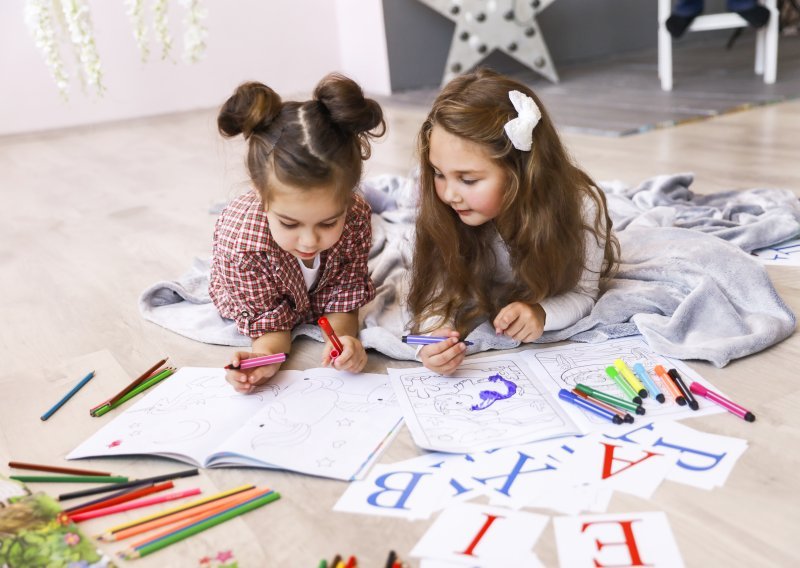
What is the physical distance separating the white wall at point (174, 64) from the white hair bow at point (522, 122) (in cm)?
306

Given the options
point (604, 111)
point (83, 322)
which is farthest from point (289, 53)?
point (83, 322)

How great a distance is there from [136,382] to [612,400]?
700 mm

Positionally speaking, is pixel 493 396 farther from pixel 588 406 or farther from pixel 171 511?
A: pixel 171 511

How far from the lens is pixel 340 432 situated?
1020mm

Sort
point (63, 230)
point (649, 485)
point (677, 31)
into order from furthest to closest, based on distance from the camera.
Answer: point (677, 31)
point (63, 230)
point (649, 485)

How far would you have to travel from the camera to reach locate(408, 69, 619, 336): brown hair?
1.14 meters

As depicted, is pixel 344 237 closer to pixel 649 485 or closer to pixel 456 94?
pixel 456 94

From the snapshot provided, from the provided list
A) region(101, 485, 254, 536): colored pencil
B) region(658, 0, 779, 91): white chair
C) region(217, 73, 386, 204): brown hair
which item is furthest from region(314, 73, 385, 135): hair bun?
region(658, 0, 779, 91): white chair

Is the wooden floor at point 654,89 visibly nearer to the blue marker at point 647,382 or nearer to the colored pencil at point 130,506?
the blue marker at point 647,382

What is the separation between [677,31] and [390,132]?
51.5 inches

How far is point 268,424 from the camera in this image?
3.42 ft

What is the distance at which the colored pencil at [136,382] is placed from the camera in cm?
116

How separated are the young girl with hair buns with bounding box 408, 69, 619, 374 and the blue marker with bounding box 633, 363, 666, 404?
16cm

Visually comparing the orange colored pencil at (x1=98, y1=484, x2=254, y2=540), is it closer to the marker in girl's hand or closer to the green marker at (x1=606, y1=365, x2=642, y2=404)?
the marker in girl's hand
